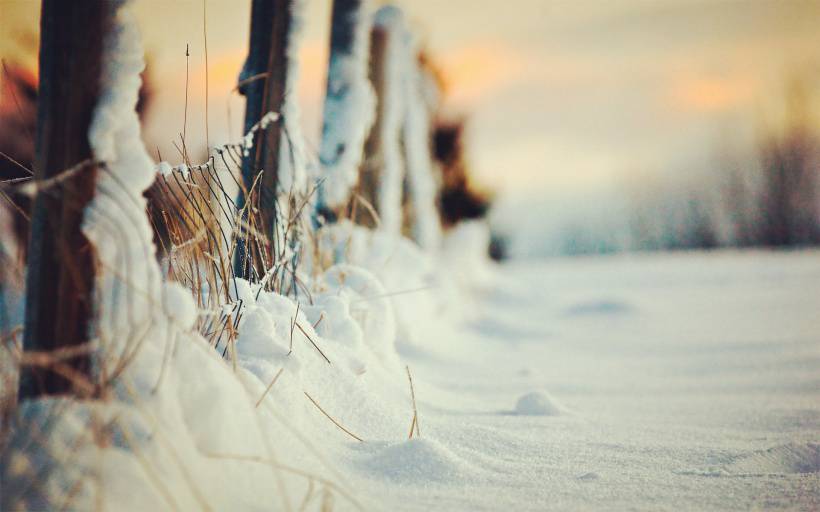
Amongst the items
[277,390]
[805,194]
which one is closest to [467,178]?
[277,390]

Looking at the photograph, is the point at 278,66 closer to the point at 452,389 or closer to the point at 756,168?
the point at 452,389

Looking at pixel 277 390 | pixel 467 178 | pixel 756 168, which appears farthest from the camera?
pixel 756 168

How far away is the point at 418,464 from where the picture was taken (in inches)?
45.2

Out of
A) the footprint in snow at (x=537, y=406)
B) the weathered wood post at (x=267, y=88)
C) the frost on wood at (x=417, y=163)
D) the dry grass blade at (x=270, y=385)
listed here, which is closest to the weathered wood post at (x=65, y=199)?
the dry grass blade at (x=270, y=385)

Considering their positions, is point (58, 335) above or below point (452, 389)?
above

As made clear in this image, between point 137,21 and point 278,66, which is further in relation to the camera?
point 278,66

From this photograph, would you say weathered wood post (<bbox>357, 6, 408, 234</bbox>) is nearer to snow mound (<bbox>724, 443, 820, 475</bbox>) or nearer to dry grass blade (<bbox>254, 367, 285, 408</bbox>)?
dry grass blade (<bbox>254, 367, 285, 408</bbox>)

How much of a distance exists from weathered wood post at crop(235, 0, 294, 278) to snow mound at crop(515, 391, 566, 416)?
91 cm

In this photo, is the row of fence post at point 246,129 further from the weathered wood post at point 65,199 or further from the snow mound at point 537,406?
the snow mound at point 537,406

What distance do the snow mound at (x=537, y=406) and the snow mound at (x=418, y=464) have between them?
559mm

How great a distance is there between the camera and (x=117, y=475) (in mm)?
810

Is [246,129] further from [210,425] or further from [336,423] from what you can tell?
[210,425]

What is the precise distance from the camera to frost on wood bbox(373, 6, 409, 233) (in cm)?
365

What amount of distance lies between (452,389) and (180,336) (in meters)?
1.31
